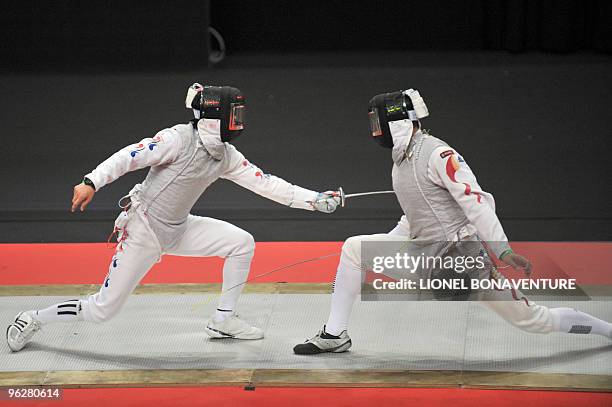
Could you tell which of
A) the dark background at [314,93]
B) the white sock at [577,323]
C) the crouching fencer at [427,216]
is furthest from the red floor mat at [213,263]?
the crouching fencer at [427,216]

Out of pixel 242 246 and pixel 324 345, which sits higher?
pixel 242 246

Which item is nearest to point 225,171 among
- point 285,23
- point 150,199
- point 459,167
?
point 150,199

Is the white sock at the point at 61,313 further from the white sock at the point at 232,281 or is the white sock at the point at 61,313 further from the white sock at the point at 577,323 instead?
the white sock at the point at 577,323

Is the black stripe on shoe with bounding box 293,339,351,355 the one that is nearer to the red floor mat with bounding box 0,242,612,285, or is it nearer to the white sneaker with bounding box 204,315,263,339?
the white sneaker with bounding box 204,315,263,339

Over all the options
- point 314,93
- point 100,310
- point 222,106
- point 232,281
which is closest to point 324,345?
point 232,281

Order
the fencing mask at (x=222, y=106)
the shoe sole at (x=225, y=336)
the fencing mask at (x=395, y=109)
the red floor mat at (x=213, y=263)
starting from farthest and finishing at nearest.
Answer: the red floor mat at (x=213, y=263) < the shoe sole at (x=225, y=336) < the fencing mask at (x=222, y=106) < the fencing mask at (x=395, y=109)

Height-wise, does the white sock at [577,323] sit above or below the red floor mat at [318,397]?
above

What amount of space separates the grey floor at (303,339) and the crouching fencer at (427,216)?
105 millimetres


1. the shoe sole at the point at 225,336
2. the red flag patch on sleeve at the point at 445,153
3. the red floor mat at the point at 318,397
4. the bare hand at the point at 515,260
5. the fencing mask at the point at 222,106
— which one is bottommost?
the red floor mat at the point at 318,397

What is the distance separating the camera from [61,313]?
12.3 feet

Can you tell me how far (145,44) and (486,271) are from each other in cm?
453

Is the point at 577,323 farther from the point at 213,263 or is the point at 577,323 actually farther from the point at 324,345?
the point at 213,263

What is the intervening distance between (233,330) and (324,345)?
405mm

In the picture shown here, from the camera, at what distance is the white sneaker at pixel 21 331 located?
12.2 ft
